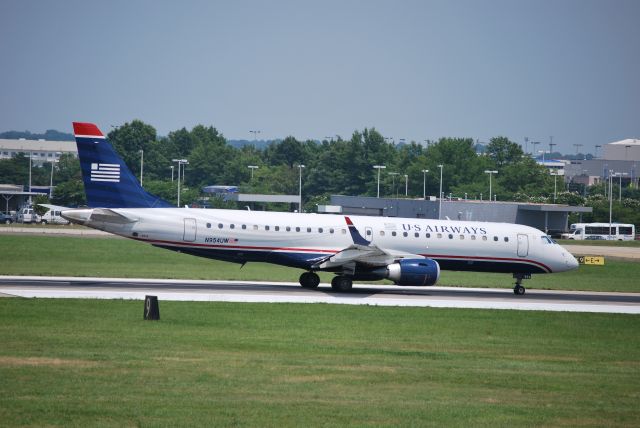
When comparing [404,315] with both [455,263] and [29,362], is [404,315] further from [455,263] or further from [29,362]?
[29,362]

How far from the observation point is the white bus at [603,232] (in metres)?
103

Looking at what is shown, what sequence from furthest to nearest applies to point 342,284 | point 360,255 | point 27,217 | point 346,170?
point 346,170 → point 27,217 → point 342,284 → point 360,255

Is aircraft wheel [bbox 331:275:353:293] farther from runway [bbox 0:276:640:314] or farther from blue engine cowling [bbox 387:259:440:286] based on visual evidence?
blue engine cowling [bbox 387:259:440:286]

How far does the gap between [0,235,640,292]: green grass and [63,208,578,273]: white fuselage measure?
4.42 meters

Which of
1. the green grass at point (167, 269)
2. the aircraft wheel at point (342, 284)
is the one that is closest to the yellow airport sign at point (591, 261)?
the green grass at point (167, 269)

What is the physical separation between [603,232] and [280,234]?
78.2m

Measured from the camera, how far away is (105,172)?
3584 centimetres

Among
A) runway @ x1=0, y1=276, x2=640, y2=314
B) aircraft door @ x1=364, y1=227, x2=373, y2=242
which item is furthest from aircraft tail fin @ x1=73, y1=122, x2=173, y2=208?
aircraft door @ x1=364, y1=227, x2=373, y2=242

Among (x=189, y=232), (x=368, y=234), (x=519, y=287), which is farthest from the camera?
(x=519, y=287)

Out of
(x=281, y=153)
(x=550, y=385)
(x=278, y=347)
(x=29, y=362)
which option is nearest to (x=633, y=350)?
(x=550, y=385)

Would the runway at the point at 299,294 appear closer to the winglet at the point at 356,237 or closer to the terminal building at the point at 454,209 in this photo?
the winglet at the point at 356,237

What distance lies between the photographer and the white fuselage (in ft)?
118

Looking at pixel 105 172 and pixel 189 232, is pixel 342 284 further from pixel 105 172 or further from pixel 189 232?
pixel 105 172

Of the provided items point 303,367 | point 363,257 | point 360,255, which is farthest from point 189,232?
point 303,367
